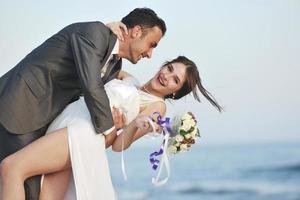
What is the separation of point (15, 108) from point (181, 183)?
9058mm

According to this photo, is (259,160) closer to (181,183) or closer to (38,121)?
(181,183)

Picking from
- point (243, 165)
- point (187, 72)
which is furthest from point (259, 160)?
point (187, 72)

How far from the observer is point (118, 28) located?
2.94m

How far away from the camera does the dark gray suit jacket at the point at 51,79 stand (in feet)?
8.99

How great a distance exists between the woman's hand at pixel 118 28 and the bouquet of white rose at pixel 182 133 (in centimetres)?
52

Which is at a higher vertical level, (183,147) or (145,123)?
(145,123)

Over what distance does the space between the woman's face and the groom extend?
0.37 metres

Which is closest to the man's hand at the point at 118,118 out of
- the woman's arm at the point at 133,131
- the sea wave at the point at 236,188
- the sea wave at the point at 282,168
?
the woman's arm at the point at 133,131

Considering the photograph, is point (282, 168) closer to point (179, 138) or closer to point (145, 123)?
point (179, 138)

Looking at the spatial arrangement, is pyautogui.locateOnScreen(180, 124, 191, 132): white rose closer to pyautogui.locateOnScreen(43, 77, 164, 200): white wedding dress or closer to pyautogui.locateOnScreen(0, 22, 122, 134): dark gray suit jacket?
pyautogui.locateOnScreen(43, 77, 164, 200): white wedding dress

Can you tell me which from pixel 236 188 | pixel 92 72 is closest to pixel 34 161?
pixel 92 72

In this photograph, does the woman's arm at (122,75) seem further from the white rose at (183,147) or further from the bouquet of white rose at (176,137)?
the white rose at (183,147)

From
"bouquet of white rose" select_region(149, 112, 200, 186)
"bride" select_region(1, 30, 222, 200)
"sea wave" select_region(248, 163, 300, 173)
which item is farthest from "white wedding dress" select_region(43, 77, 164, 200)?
"sea wave" select_region(248, 163, 300, 173)

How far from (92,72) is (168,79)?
2.00 feet
